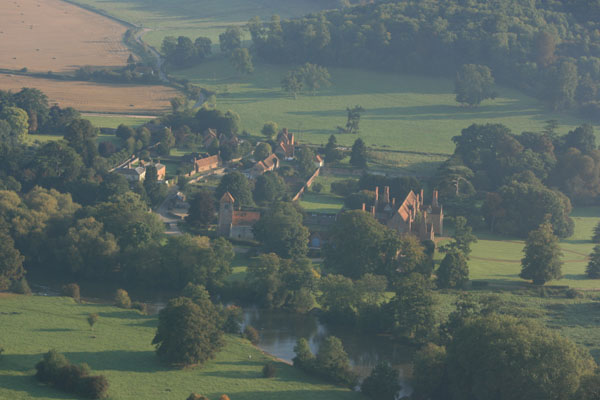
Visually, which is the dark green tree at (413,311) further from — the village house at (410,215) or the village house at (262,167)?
the village house at (262,167)

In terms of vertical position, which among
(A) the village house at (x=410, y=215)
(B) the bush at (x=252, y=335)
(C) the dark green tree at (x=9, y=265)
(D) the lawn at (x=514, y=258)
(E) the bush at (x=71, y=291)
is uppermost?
(A) the village house at (x=410, y=215)

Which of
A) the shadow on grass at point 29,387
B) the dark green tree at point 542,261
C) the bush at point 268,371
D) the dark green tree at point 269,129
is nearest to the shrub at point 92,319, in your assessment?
the shadow on grass at point 29,387

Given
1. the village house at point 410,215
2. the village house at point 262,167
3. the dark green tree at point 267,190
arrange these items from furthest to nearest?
the village house at point 262,167 < the dark green tree at point 267,190 < the village house at point 410,215

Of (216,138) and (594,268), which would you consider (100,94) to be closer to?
(216,138)

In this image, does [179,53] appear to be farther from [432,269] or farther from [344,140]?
[432,269]

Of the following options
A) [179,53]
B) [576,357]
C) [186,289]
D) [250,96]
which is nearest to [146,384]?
[186,289]

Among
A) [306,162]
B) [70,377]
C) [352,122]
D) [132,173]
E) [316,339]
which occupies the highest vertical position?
[352,122]

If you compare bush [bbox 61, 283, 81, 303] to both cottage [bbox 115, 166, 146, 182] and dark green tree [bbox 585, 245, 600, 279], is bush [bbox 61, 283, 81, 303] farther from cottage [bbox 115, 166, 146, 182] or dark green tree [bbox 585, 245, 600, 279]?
dark green tree [bbox 585, 245, 600, 279]

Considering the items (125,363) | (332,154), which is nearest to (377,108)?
(332,154)
